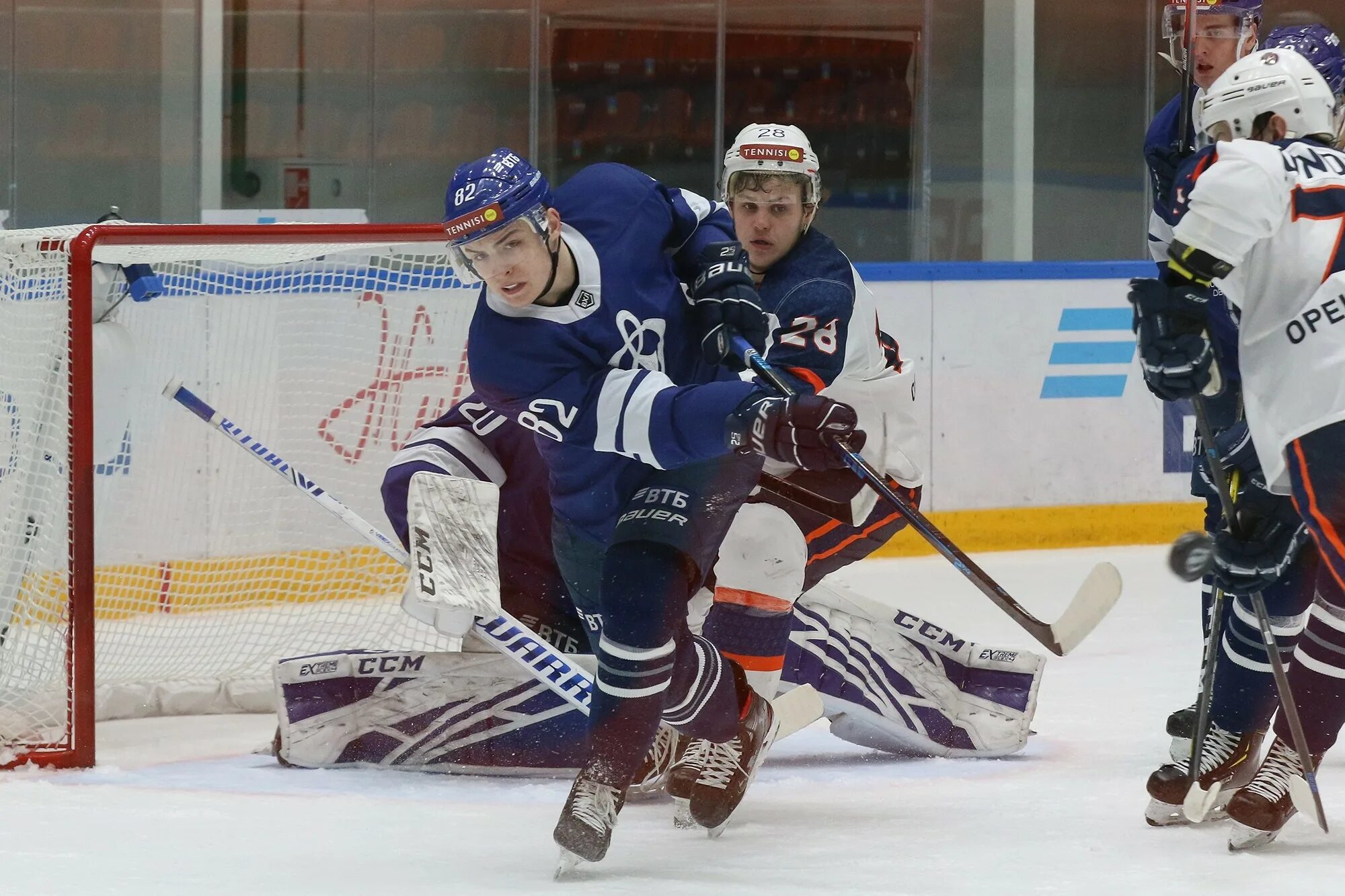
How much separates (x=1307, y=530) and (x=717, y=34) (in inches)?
168

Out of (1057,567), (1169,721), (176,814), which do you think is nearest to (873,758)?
(1169,721)

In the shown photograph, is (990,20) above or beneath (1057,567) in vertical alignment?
above

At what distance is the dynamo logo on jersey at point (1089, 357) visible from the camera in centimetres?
549

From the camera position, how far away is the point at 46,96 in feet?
19.4

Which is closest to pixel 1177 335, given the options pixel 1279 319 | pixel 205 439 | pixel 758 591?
pixel 1279 319

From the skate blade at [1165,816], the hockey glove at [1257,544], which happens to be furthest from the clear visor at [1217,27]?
the skate blade at [1165,816]

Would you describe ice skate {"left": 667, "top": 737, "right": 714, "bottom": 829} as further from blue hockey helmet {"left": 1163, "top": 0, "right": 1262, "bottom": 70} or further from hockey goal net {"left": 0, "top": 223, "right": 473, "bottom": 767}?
blue hockey helmet {"left": 1163, "top": 0, "right": 1262, "bottom": 70}

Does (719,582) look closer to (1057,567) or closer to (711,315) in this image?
(711,315)

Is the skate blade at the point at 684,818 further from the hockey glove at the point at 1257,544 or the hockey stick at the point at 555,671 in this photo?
the hockey glove at the point at 1257,544

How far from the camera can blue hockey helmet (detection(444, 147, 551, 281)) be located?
7.70 feet

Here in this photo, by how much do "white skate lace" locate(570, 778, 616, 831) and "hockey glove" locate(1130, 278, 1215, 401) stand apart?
2.79 ft

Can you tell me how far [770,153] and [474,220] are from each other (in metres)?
0.80

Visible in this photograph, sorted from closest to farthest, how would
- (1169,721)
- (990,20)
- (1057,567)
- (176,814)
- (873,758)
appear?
(176,814), (1169,721), (873,758), (1057,567), (990,20)

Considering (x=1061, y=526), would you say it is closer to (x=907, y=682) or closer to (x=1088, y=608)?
(x=907, y=682)
